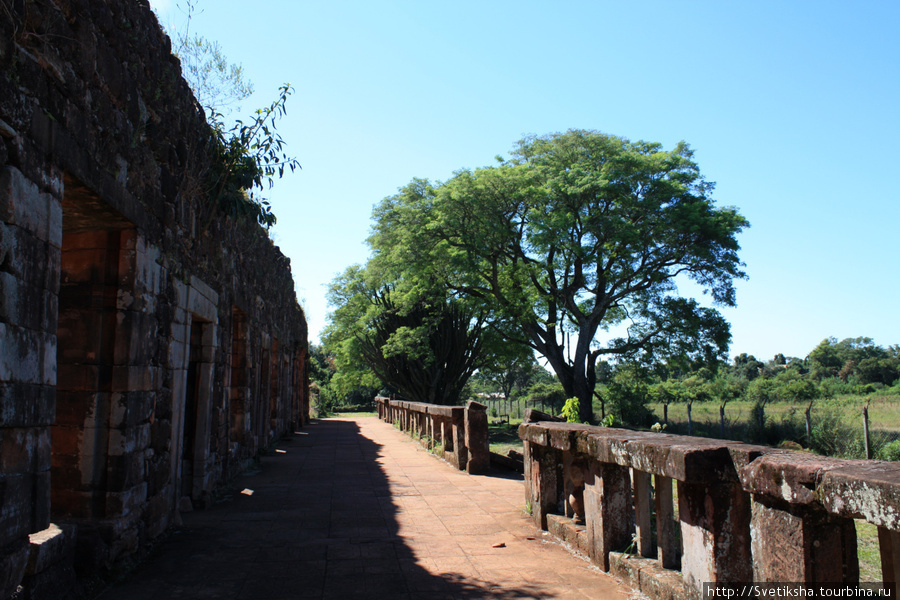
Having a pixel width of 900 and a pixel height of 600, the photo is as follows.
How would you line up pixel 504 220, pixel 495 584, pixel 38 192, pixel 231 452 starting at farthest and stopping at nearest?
pixel 504 220 → pixel 231 452 → pixel 495 584 → pixel 38 192

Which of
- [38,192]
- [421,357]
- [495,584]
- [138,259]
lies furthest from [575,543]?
[421,357]

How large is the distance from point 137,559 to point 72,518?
525 millimetres

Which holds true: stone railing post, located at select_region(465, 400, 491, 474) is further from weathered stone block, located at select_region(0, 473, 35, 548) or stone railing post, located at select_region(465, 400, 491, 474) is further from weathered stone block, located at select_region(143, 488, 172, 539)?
weathered stone block, located at select_region(0, 473, 35, 548)

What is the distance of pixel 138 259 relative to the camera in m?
4.35

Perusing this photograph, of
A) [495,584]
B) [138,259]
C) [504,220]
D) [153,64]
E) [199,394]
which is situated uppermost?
[504,220]

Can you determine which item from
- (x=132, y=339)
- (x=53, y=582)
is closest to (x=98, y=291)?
(x=132, y=339)

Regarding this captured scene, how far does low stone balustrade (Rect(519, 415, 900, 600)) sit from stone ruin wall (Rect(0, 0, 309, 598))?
10.1 feet

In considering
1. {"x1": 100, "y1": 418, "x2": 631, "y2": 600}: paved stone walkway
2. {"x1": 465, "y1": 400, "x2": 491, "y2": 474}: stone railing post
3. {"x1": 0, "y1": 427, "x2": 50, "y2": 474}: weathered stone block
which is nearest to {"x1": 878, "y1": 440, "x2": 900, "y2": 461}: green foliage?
{"x1": 465, "y1": 400, "x2": 491, "y2": 474}: stone railing post

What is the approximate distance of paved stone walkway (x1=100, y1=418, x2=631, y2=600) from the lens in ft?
11.9

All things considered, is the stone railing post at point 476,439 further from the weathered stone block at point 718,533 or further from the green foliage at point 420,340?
the green foliage at point 420,340

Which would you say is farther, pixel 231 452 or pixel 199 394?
pixel 231 452

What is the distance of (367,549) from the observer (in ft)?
14.8

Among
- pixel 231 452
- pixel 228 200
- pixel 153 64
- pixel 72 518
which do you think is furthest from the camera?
pixel 231 452

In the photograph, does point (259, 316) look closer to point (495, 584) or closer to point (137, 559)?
point (137, 559)
